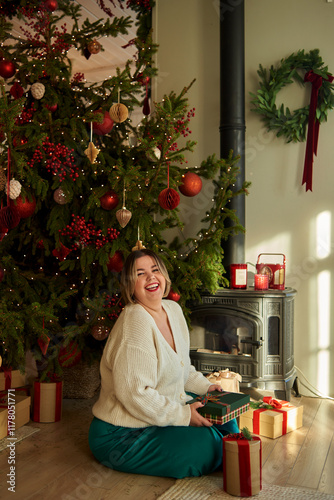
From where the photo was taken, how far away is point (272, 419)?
111 inches

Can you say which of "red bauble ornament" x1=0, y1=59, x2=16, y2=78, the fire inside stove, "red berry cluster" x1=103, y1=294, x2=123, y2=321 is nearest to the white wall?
the fire inside stove

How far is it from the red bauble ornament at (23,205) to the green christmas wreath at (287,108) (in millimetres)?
1773

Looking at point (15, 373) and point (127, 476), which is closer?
point (127, 476)

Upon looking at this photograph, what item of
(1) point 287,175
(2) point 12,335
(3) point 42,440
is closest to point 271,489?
(3) point 42,440

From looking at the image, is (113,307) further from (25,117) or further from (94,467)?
(25,117)

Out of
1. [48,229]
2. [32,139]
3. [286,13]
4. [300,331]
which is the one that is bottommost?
[300,331]

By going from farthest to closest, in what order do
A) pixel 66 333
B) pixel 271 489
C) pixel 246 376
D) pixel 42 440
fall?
pixel 246 376, pixel 66 333, pixel 42 440, pixel 271 489

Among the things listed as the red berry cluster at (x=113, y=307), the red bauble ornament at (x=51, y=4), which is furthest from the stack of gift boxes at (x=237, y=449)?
the red bauble ornament at (x=51, y=4)

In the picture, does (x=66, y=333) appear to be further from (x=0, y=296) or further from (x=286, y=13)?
(x=286, y=13)

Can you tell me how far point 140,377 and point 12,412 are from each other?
0.99 metres

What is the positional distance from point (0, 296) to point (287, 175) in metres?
2.11

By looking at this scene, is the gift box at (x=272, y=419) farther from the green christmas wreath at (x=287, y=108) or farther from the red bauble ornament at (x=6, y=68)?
the red bauble ornament at (x=6, y=68)

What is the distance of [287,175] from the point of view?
3.81 m

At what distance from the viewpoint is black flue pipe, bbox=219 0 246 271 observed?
3.68 metres
